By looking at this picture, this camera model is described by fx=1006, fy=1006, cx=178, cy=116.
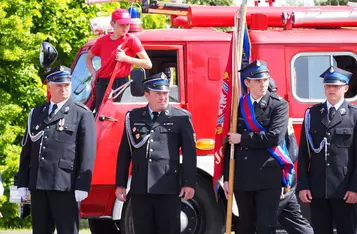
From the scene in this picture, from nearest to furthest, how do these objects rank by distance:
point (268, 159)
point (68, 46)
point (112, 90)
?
point (268, 159) < point (112, 90) < point (68, 46)

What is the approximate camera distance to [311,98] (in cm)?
1152

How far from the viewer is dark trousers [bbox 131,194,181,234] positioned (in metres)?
9.38

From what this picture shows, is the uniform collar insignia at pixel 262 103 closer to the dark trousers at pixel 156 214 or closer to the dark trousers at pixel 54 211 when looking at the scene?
the dark trousers at pixel 156 214

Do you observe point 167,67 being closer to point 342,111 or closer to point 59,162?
point 59,162

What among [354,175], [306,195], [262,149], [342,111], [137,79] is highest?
[137,79]

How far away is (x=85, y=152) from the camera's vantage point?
9.45 m

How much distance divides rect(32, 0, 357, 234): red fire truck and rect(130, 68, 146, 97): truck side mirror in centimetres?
39

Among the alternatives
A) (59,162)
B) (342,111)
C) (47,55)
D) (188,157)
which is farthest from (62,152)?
(342,111)

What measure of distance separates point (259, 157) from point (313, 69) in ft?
8.40

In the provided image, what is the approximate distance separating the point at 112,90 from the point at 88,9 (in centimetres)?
1275

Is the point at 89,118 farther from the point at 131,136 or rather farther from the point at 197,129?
the point at 197,129

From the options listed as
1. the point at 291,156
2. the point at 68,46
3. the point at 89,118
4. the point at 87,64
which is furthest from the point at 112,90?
the point at 68,46

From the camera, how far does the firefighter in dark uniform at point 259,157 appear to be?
9.22m

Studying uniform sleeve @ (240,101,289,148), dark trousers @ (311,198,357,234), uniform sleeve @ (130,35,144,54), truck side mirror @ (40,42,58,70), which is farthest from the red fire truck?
uniform sleeve @ (240,101,289,148)
